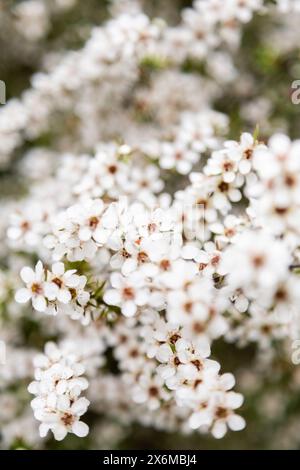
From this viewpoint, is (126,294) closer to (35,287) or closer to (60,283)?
(60,283)

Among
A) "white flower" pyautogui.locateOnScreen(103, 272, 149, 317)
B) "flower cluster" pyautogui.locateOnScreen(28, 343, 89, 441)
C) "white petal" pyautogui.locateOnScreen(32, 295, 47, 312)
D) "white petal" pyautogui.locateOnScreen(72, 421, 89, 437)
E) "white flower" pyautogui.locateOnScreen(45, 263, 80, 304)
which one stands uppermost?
"white flower" pyautogui.locateOnScreen(45, 263, 80, 304)

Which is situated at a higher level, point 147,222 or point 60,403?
point 147,222

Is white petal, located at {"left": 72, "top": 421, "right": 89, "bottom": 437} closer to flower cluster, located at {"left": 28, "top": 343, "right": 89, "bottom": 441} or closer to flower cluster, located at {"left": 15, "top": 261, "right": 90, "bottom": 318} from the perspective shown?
flower cluster, located at {"left": 28, "top": 343, "right": 89, "bottom": 441}

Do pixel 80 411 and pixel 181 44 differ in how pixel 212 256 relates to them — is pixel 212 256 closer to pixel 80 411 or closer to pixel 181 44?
pixel 80 411

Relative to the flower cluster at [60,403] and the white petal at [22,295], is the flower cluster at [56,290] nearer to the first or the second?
the white petal at [22,295]

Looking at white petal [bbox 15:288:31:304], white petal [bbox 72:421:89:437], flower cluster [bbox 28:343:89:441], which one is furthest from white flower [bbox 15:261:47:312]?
white petal [bbox 72:421:89:437]

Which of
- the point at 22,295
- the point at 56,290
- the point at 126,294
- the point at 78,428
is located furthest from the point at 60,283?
the point at 78,428

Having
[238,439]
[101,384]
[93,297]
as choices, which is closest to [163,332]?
[93,297]

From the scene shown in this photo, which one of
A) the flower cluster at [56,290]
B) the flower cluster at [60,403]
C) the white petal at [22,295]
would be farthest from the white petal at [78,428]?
the white petal at [22,295]

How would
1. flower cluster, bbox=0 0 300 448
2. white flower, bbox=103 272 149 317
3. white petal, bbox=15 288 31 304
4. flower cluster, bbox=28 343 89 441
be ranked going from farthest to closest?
white petal, bbox=15 288 31 304 → flower cluster, bbox=28 343 89 441 → white flower, bbox=103 272 149 317 → flower cluster, bbox=0 0 300 448

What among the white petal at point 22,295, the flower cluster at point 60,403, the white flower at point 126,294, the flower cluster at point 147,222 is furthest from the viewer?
the white petal at point 22,295

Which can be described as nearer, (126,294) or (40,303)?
(126,294)

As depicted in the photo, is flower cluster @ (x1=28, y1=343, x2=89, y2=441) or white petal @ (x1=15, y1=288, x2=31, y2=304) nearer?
flower cluster @ (x1=28, y1=343, x2=89, y2=441)
